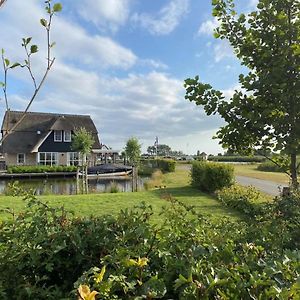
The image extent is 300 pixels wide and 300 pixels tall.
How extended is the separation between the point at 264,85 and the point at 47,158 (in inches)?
1741

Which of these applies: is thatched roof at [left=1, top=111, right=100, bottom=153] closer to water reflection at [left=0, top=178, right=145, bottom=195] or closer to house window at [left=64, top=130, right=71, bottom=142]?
house window at [left=64, top=130, right=71, bottom=142]

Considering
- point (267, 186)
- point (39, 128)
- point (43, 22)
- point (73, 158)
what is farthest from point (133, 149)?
point (43, 22)

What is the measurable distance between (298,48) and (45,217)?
10.3 ft

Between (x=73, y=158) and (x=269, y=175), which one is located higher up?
(x=73, y=158)

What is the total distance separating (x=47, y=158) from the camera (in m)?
45.4

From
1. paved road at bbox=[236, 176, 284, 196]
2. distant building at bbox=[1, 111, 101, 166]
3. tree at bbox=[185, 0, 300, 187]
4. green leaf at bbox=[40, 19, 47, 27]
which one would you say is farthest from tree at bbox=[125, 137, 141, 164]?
green leaf at bbox=[40, 19, 47, 27]

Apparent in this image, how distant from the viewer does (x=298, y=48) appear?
3664 millimetres

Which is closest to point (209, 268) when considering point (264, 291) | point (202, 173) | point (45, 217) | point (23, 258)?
point (264, 291)

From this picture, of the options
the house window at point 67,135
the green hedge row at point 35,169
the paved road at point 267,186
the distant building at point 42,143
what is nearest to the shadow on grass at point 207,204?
the paved road at point 267,186

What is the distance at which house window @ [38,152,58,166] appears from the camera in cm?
4528

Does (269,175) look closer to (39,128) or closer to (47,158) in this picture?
(47,158)

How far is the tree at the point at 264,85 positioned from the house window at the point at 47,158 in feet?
142

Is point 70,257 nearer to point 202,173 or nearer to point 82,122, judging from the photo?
point 202,173

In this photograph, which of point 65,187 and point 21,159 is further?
point 21,159
